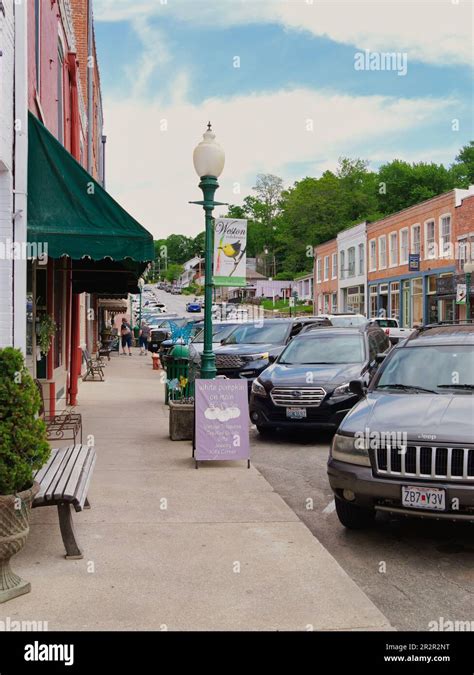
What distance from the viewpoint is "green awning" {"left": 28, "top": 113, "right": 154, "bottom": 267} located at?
766cm

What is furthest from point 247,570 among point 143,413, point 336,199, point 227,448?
point 336,199

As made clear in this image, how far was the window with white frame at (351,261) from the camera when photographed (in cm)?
5128

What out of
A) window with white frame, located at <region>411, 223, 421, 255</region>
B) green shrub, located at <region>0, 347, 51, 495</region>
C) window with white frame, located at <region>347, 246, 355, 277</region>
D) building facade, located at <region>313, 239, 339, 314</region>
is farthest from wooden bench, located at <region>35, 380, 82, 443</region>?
building facade, located at <region>313, 239, 339, 314</region>

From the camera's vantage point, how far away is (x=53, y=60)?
11766mm

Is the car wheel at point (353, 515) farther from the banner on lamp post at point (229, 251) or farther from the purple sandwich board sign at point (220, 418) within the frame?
the banner on lamp post at point (229, 251)

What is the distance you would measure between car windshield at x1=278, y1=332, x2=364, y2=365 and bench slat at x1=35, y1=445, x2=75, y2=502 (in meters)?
5.80

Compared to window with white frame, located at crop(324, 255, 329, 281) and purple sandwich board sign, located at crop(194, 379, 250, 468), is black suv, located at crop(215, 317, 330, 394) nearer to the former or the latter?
purple sandwich board sign, located at crop(194, 379, 250, 468)

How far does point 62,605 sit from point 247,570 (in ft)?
4.30

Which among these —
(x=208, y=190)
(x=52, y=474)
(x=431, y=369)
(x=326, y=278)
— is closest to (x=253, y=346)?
(x=208, y=190)

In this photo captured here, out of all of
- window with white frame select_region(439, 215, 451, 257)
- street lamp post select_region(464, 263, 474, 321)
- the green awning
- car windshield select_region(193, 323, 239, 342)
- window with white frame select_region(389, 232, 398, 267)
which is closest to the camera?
the green awning

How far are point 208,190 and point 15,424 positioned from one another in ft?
19.0

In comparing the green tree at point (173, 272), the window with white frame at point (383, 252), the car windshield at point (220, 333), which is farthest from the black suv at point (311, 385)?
the green tree at point (173, 272)

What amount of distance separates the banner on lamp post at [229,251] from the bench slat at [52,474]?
3.83 m
